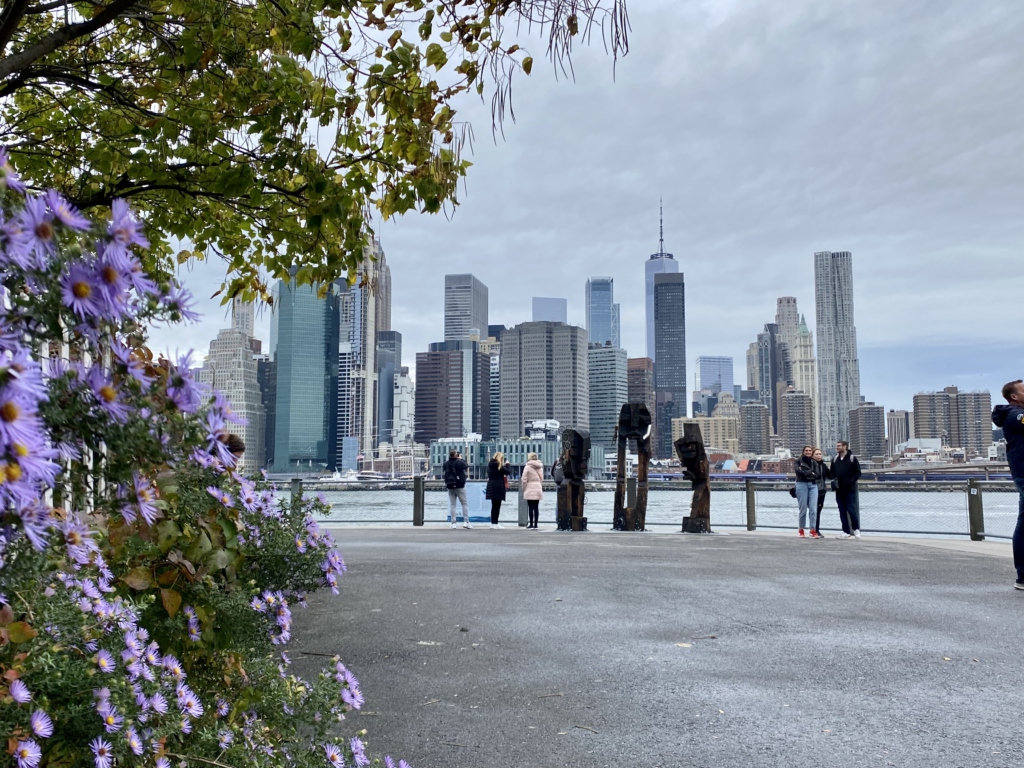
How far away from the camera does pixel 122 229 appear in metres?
1.16

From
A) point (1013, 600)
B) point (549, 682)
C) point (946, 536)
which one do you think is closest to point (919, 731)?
point (549, 682)

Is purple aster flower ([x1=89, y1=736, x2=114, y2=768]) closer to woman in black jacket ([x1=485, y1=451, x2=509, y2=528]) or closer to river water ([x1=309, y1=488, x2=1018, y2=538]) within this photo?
river water ([x1=309, y1=488, x2=1018, y2=538])

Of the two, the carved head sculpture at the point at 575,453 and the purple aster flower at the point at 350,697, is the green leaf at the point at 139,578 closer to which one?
the purple aster flower at the point at 350,697

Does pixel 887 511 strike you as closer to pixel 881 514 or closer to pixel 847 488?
pixel 881 514

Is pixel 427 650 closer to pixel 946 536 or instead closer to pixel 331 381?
pixel 946 536

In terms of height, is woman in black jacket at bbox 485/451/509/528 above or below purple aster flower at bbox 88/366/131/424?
below

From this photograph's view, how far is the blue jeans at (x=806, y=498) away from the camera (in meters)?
14.6

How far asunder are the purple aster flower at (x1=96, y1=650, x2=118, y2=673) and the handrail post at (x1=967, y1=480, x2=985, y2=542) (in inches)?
569

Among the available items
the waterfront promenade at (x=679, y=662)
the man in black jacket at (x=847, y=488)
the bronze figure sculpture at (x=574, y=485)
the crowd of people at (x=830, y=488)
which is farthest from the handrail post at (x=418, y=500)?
the waterfront promenade at (x=679, y=662)

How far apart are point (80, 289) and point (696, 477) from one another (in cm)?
1522

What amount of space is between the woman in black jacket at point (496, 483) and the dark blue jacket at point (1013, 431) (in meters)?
11.5

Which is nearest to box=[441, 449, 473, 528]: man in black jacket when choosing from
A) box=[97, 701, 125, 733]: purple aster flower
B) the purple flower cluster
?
the purple flower cluster

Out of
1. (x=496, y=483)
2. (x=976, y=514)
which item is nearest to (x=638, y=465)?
(x=496, y=483)

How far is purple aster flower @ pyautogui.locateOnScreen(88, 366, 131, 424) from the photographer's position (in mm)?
1157
